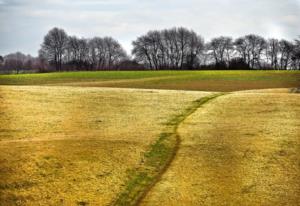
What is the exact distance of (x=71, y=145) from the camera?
20.3m

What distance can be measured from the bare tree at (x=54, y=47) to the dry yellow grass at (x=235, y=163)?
4490 inches

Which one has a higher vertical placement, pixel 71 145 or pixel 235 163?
pixel 71 145

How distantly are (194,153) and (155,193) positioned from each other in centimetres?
456

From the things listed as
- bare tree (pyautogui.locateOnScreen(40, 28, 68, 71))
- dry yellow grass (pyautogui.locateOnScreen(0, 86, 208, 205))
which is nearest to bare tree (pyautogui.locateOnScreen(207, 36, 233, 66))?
bare tree (pyautogui.locateOnScreen(40, 28, 68, 71))

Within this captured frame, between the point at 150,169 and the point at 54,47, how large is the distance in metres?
125

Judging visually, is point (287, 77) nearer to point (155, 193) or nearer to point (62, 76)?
point (62, 76)

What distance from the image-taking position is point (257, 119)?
1099 inches

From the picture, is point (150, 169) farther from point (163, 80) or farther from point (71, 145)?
point (163, 80)

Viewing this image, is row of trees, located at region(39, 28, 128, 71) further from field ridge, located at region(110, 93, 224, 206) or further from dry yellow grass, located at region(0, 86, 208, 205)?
field ridge, located at region(110, 93, 224, 206)

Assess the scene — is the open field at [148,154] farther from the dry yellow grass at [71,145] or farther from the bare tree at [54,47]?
the bare tree at [54,47]

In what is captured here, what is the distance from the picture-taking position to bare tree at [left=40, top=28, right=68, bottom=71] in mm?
137500

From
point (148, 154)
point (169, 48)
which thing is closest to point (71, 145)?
point (148, 154)

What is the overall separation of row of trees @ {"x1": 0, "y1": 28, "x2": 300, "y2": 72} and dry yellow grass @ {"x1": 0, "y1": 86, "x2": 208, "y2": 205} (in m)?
108

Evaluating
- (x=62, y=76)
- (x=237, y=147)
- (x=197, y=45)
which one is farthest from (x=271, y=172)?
(x=197, y=45)
